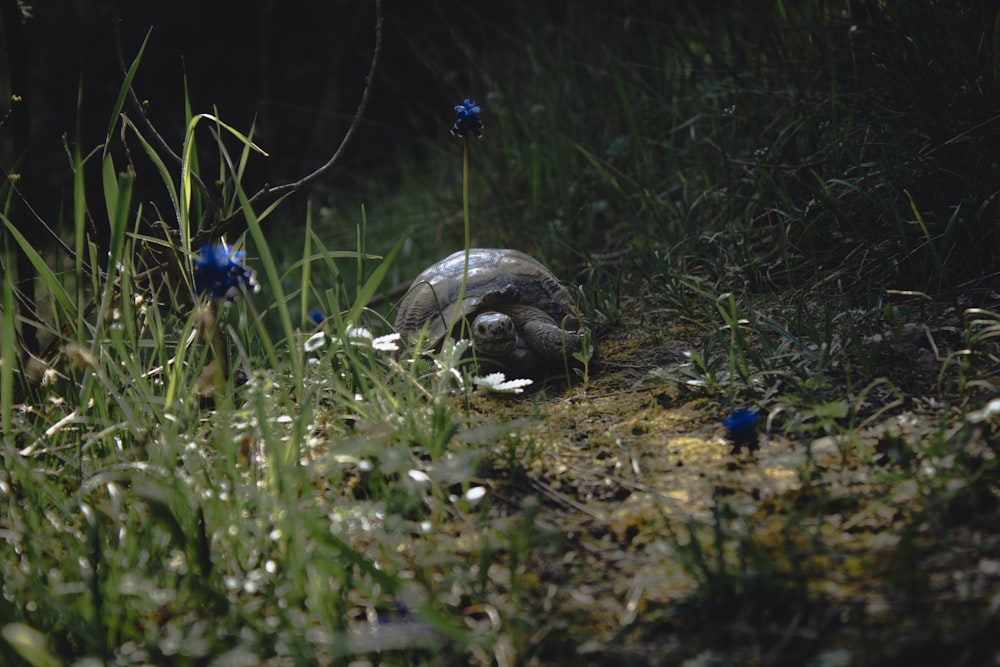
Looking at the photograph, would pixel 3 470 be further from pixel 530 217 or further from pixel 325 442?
pixel 530 217

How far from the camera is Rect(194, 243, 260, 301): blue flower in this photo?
1735mm

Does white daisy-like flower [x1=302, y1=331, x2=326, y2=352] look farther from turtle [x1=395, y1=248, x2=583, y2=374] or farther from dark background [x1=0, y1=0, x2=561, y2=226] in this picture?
dark background [x1=0, y1=0, x2=561, y2=226]

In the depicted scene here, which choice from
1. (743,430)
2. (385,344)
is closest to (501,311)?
(385,344)

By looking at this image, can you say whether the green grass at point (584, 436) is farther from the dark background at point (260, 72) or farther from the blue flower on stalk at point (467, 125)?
the dark background at point (260, 72)

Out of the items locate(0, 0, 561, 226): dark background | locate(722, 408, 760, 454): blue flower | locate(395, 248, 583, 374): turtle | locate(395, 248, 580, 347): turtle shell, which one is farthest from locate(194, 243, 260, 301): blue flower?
locate(0, 0, 561, 226): dark background

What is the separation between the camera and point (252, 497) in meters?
1.58

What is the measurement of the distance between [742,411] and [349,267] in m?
3.29

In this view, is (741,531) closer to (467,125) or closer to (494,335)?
(494,335)

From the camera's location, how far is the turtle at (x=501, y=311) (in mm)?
2393

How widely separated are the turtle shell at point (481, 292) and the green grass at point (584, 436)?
15 cm

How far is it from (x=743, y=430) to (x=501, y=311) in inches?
39.3

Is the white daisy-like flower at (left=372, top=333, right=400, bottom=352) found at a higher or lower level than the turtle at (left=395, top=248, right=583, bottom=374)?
higher

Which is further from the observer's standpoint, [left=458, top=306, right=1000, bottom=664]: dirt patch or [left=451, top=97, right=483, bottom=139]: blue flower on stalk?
[left=451, top=97, right=483, bottom=139]: blue flower on stalk

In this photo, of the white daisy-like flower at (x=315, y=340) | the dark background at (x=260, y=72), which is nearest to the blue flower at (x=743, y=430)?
the white daisy-like flower at (x=315, y=340)
